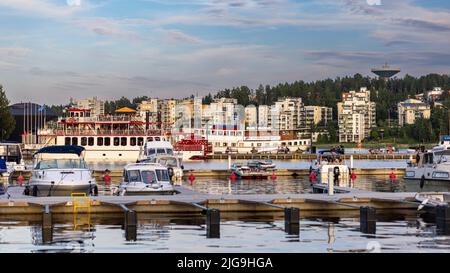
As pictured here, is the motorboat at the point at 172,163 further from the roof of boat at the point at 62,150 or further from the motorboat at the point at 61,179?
the motorboat at the point at 61,179

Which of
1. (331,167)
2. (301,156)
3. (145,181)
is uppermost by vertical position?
(145,181)

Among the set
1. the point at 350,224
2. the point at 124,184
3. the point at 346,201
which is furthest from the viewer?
the point at 124,184

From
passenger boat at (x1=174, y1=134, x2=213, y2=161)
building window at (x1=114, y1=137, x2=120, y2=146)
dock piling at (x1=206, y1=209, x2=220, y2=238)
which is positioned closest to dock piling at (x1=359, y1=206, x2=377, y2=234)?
dock piling at (x1=206, y1=209, x2=220, y2=238)

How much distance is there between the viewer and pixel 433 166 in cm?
6062

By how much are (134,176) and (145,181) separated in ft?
2.58

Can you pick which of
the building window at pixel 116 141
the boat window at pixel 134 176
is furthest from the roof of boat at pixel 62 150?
the building window at pixel 116 141

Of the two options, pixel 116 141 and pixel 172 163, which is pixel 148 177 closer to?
pixel 172 163

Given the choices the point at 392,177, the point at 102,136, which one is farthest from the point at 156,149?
the point at 102,136

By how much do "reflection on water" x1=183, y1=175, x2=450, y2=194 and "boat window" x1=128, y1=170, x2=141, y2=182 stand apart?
13.0 metres

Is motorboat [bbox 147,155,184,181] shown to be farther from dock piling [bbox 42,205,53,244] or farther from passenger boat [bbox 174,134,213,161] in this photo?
passenger boat [bbox 174,134,213,161]
